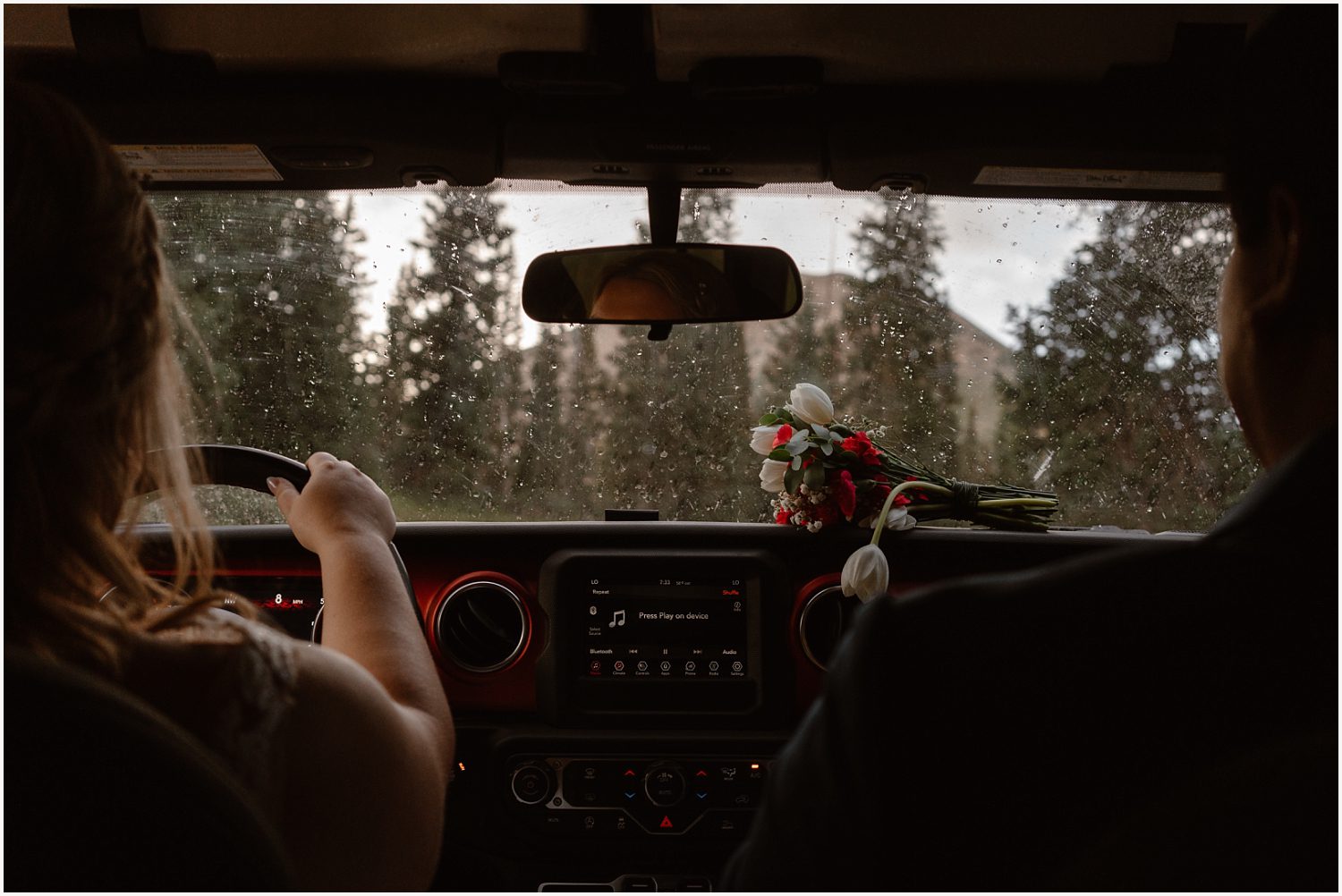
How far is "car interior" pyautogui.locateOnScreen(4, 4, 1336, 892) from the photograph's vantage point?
1951 mm

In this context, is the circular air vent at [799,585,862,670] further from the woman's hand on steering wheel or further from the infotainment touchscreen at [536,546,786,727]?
the woman's hand on steering wheel

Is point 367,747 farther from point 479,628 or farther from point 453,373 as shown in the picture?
point 453,373

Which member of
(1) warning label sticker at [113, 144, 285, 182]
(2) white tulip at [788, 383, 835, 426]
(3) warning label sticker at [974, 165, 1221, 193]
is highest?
(1) warning label sticker at [113, 144, 285, 182]

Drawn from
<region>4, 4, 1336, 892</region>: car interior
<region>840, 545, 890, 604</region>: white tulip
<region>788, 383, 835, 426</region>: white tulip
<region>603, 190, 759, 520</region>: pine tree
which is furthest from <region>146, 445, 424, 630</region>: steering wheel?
<region>788, 383, 835, 426</region>: white tulip

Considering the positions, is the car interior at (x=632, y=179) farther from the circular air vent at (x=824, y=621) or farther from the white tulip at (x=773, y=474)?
the white tulip at (x=773, y=474)

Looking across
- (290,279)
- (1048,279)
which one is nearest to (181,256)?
(290,279)

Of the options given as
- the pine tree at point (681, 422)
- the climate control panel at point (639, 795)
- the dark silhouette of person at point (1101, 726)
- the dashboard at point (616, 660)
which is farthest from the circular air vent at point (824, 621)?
the dark silhouette of person at point (1101, 726)

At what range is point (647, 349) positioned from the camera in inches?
117

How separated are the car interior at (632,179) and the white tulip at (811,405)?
0.15m

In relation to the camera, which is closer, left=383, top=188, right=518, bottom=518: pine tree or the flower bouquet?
the flower bouquet

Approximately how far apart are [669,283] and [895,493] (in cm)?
91

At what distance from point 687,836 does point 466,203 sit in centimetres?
202

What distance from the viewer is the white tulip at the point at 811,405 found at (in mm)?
2820

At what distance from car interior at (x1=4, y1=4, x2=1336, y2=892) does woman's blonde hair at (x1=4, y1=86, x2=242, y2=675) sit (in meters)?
0.40
